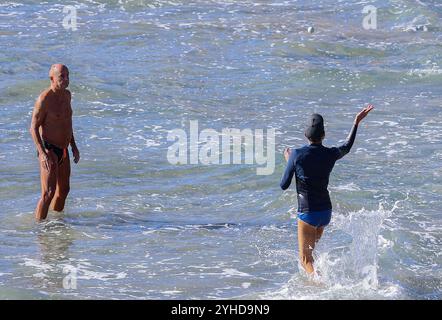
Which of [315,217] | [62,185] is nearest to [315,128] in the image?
[315,217]

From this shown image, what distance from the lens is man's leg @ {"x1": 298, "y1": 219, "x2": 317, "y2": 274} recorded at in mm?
9109

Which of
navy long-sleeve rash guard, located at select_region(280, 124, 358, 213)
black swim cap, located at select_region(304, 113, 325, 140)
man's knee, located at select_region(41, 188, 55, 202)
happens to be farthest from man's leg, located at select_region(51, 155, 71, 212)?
black swim cap, located at select_region(304, 113, 325, 140)

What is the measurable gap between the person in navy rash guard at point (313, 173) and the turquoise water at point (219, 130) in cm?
60

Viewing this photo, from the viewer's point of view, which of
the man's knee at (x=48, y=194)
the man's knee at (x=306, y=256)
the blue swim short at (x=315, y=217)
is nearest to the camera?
the blue swim short at (x=315, y=217)

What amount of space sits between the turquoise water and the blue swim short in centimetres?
60

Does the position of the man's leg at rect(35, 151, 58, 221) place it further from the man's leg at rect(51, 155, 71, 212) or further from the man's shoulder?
the man's shoulder

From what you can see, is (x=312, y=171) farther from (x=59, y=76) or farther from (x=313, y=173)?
(x=59, y=76)

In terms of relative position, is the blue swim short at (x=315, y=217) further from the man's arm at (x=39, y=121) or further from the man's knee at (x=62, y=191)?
the man's knee at (x=62, y=191)

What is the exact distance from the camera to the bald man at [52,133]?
10930 mm

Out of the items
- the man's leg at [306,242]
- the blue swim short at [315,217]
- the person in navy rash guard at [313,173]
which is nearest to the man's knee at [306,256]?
the man's leg at [306,242]
